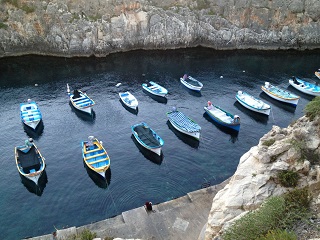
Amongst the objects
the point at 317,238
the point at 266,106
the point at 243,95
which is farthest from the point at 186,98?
the point at 317,238

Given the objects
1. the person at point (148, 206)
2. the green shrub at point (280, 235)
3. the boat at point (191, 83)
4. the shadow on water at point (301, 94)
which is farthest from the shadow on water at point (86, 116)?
the green shrub at point (280, 235)

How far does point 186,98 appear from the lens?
56219mm

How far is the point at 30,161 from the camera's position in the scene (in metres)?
37.5

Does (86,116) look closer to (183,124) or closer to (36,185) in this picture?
(183,124)

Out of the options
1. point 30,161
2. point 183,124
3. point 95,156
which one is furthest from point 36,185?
point 183,124

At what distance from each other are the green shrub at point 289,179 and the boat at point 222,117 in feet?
81.7

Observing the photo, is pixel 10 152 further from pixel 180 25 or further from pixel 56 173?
pixel 180 25

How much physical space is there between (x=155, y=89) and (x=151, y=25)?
2396cm

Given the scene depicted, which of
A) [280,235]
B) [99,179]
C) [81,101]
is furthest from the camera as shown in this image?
[81,101]

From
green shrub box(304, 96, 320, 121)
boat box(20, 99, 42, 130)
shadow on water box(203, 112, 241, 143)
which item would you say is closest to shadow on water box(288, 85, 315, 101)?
shadow on water box(203, 112, 241, 143)

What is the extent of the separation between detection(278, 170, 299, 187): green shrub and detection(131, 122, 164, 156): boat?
21.6 meters

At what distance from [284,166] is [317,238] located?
6.99 metres

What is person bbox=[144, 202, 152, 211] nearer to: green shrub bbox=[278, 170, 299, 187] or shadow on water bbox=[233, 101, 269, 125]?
green shrub bbox=[278, 170, 299, 187]

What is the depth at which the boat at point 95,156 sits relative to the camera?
36.6 meters
